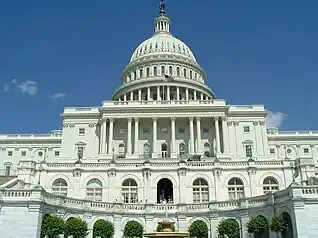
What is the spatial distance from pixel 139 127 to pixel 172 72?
3469 cm

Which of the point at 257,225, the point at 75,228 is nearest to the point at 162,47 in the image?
the point at 257,225

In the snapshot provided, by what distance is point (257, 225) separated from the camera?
42.1 m

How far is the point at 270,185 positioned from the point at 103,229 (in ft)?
84.2

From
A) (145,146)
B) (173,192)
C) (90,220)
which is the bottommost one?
(90,220)

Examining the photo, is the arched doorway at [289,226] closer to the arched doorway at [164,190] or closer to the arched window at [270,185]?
the arched window at [270,185]

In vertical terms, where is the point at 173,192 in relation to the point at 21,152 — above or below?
below

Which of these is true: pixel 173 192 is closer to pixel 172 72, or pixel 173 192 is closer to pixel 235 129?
pixel 235 129

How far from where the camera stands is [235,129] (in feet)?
301

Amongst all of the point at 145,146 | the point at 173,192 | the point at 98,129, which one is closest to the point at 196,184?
the point at 173,192

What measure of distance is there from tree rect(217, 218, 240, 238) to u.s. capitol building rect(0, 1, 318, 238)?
1.73 meters

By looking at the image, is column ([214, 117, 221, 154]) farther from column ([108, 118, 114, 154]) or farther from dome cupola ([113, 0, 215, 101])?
column ([108, 118, 114, 154])

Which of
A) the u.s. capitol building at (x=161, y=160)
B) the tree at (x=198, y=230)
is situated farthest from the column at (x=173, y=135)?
the tree at (x=198, y=230)

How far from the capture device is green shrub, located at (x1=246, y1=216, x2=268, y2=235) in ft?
138

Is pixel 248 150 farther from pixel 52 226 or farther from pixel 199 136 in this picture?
pixel 52 226
